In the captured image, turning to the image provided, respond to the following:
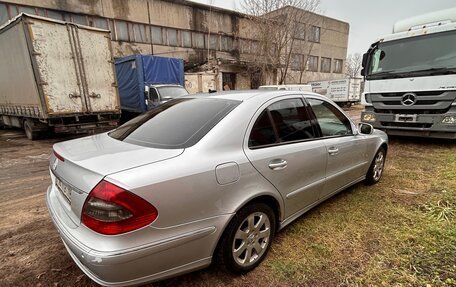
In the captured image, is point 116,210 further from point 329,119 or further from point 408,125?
point 408,125

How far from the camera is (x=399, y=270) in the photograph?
219 cm

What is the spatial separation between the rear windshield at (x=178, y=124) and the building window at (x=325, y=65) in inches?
1300

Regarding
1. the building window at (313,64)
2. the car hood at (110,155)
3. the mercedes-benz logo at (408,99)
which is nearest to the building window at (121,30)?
the mercedes-benz logo at (408,99)

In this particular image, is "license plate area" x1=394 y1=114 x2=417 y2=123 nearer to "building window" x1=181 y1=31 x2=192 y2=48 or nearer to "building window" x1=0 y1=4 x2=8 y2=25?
"building window" x1=181 y1=31 x2=192 y2=48

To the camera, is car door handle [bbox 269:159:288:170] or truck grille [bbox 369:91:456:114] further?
truck grille [bbox 369:91:456:114]

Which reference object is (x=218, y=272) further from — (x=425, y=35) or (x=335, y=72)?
(x=335, y=72)

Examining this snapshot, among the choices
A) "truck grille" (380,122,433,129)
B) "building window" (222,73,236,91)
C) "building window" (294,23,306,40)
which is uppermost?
"building window" (294,23,306,40)

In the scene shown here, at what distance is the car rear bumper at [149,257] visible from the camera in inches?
59.1

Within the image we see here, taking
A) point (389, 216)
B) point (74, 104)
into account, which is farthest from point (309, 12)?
point (389, 216)

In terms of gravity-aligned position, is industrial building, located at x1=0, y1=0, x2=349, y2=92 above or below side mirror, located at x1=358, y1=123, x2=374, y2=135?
above

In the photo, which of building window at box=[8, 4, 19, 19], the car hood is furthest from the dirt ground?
building window at box=[8, 4, 19, 19]

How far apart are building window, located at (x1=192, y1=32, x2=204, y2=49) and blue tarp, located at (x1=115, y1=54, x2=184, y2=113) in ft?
29.8

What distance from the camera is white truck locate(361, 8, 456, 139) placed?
218 inches

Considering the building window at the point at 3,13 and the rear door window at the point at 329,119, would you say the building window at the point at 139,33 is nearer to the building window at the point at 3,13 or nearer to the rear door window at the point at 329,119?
the building window at the point at 3,13
